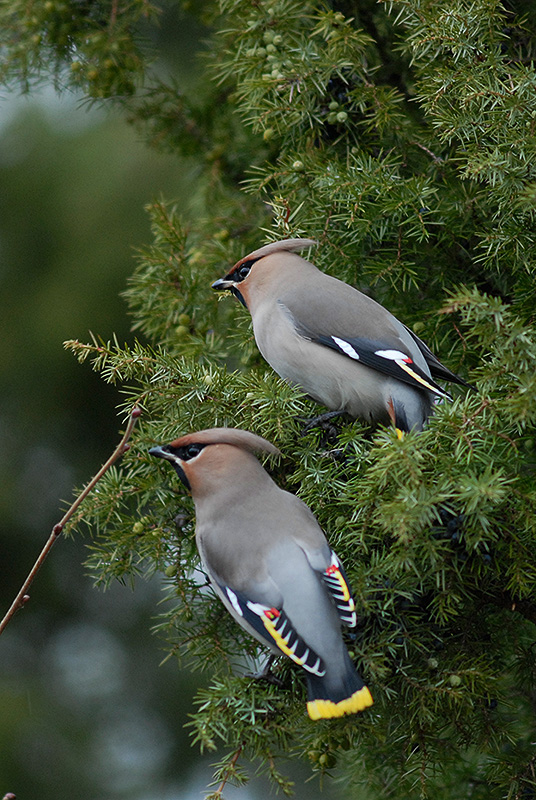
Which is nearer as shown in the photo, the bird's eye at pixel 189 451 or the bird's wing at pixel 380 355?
the bird's eye at pixel 189 451

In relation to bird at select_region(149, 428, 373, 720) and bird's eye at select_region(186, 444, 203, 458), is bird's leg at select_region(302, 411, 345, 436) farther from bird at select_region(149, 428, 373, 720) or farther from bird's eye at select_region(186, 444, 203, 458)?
bird's eye at select_region(186, 444, 203, 458)

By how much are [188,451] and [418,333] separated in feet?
2.51

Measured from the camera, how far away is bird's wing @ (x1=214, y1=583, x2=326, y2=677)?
6.10 feet

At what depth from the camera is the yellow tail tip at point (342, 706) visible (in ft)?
5.79

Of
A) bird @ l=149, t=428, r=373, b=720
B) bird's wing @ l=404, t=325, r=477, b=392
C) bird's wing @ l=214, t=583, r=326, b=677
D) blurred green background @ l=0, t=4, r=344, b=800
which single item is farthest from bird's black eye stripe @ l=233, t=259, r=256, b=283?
blurred green background @ l=0, t=4, r=344, b=800

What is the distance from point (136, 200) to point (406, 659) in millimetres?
3240

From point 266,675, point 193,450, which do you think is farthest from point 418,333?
point 266,675

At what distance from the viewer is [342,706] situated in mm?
1765

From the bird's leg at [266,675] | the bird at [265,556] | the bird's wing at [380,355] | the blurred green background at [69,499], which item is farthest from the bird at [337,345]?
the blurred green background at [69,499]

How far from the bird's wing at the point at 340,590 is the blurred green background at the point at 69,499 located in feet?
A: 8.10

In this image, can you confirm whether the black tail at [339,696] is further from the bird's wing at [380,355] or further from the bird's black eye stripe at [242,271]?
the bird's black eye stripe at [242,271]

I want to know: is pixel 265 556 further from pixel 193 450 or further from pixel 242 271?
pixel 242 271

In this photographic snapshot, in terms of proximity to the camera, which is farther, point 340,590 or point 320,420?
point 320,420

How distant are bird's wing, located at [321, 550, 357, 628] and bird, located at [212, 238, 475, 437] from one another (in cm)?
48
